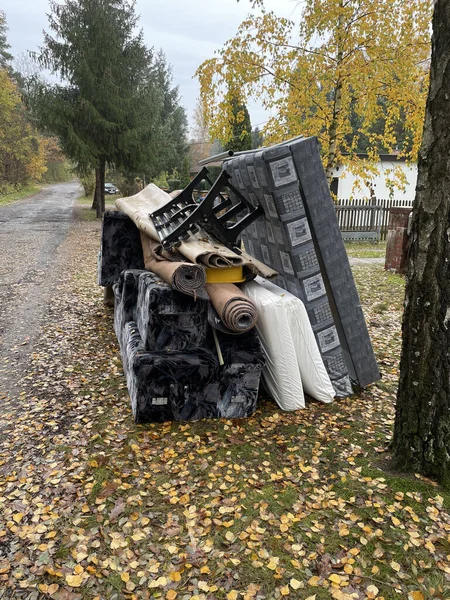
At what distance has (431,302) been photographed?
274 centimetres

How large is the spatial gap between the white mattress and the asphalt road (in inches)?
102

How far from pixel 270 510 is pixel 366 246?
14.1m

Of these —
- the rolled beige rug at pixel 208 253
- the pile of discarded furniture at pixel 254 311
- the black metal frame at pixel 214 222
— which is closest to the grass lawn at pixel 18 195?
the rolled beige rug at pixel 208 253

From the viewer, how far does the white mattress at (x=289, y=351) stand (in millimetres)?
3871

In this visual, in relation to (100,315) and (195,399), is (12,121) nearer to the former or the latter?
(100,315)

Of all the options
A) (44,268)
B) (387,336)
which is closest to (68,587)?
(387,336)

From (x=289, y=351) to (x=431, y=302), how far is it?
1.41m

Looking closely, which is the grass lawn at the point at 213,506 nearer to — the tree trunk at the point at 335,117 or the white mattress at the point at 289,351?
the white mattress at the point at 289,351

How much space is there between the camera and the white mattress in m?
3.87

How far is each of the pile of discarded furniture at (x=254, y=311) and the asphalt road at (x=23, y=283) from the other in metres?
1.71

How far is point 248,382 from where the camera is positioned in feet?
12.7

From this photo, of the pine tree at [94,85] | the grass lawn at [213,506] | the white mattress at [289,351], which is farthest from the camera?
the pine tree at [94,85]

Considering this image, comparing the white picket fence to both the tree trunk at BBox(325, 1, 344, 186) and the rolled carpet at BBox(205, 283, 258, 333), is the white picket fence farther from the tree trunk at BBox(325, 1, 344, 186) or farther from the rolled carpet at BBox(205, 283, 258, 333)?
the rolled carpet at BBox(205, 283, 258, 333)

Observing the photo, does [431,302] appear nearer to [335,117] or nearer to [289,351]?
[289,351]
